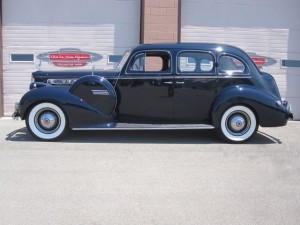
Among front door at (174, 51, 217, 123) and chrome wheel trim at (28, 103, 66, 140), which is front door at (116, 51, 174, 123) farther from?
chrome wheel trim at (28, 103, 66, 140)

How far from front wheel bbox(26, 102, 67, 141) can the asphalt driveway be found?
19 cm

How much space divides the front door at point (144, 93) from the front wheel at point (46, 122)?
103 centimetres

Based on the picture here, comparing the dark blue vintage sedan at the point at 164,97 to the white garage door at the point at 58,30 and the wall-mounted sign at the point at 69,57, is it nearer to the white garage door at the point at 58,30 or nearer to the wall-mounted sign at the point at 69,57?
the wall-mounted sign at the point at 69,57

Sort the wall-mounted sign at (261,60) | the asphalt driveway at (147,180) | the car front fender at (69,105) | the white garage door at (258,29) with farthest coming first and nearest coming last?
the wall-mounted sign at (261,60) → the white garage door at (258,29) → the car front fender at (69,105) → the asphalt driveway at (147,180)

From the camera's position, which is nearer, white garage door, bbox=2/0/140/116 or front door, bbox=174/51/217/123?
front door, bbox=174/51/217/123

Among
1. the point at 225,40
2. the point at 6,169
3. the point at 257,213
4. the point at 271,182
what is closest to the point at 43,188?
the point at 6,169

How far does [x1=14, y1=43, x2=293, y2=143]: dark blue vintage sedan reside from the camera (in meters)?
7.35

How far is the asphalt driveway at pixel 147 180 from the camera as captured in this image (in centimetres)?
421

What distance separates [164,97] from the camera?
24.7ft

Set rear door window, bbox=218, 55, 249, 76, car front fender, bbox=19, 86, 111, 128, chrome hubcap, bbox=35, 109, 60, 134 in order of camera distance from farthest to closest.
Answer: rear door window, bbox=218, 55, 249, 76, chrome hubcap, bbox=35, 109, 60, 134, car front fender, bbox=19, 86, 111, 128

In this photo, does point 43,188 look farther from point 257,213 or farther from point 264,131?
point 264,131

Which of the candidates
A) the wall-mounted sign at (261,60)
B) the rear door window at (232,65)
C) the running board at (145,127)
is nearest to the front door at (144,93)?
the running board at (145,127)

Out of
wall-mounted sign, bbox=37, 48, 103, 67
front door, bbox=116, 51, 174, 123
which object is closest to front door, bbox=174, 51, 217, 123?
front door, bbox=116, 51, 174, 123

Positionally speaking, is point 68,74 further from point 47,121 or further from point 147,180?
point 147,180
